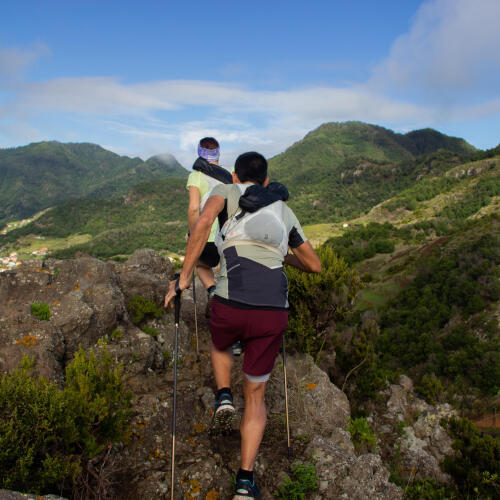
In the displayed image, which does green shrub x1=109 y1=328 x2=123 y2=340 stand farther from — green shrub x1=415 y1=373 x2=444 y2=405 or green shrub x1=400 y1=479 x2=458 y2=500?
green shrub x1=415 y1=373 x2=444 y2=405

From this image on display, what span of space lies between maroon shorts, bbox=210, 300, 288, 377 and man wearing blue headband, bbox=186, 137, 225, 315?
1.88 m

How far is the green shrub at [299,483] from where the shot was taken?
3.03 meters

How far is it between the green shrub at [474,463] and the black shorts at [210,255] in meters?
4.71

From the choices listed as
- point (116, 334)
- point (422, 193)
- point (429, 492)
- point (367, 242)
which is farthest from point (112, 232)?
point (429, 492)

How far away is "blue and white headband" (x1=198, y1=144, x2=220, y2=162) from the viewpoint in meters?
4.69

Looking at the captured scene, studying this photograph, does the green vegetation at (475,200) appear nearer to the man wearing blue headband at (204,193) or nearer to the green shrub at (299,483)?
the man wearing blue headband at (204,193)

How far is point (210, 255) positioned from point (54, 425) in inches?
108

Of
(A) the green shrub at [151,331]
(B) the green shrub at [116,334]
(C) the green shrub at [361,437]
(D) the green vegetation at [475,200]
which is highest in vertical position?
(D) the green vegetation at [475,200]

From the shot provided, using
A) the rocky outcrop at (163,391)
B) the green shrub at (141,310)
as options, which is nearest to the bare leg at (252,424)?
the rocky outcrop at (163,391)

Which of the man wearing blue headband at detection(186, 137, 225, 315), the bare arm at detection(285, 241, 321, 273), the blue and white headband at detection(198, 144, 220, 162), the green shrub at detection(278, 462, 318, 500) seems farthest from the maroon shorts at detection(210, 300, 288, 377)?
the blue and white headband at detection(198, 144, 220, 162)

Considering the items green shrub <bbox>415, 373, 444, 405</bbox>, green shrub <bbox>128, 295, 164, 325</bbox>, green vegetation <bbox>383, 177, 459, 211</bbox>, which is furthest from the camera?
green vegetation <bbox>383, 177, 459, 211</bbox>

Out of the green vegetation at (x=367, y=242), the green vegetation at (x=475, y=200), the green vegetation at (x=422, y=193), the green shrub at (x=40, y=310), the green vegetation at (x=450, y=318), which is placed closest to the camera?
the green shrub at (x=40, y=310)

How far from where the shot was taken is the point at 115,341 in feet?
17.3

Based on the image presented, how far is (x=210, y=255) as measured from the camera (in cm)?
477
